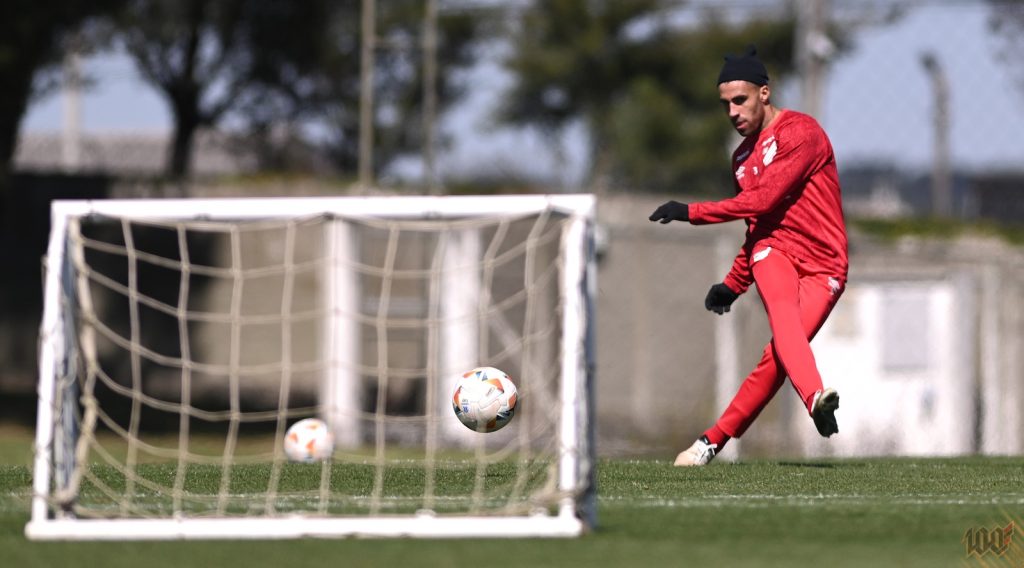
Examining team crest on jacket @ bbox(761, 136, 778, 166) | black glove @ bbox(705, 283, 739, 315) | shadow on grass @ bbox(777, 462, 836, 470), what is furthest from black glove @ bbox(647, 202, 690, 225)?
shadow on grass @ bbox(777, 462, 836, 470)

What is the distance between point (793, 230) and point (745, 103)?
0.61 m

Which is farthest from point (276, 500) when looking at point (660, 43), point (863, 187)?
point (660, 43)

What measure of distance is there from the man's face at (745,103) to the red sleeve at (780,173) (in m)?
0.17

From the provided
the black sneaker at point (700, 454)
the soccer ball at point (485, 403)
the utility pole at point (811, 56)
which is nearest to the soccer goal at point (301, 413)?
the soccer ball at point (485, 403)

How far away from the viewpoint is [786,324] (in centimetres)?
701

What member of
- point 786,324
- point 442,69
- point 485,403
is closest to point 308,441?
point 485,403

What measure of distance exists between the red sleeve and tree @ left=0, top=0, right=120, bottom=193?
14.4 meters

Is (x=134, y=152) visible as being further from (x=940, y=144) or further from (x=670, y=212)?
(x=670, y=212)

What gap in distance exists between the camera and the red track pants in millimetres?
6891

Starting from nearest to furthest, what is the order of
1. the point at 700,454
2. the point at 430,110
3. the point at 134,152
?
the point at 700,454 → the point at 430,110 → the point at 134,152

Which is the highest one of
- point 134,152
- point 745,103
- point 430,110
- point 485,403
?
point 134,152

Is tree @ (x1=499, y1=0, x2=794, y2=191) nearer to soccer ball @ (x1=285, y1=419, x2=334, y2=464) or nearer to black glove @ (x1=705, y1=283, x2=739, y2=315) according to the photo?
soccer ball @ (x1=285, y1=419, x2=334, y2=464)

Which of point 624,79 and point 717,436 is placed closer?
point 717,436

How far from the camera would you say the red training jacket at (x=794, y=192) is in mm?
6926
